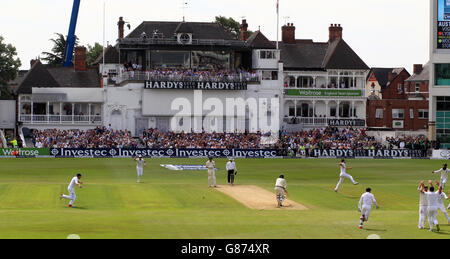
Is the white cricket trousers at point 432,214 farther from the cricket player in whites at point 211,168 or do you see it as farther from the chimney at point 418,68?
the chimney at point 418,68

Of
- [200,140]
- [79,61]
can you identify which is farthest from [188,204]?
[79,61]

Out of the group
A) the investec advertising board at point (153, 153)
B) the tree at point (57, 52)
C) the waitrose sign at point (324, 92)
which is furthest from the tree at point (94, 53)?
the investec advertising board at point (153, 153)

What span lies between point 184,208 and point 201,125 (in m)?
47.7

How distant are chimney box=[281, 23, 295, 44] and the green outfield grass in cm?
3632

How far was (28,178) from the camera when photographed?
1809 inches

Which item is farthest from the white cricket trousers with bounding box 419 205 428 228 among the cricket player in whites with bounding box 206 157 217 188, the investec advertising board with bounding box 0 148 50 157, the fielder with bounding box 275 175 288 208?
the investec advertising board with bounding box 0 148 50 157

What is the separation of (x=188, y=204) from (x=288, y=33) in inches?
2436

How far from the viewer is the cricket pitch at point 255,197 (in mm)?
32688

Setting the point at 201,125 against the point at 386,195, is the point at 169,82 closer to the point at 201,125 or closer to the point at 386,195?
the point at 201,125

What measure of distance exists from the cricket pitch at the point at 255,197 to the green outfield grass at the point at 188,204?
2.04 ft

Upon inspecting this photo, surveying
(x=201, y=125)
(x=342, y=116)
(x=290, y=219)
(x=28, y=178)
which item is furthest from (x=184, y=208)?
(x=342, y=116)

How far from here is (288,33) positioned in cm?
9294

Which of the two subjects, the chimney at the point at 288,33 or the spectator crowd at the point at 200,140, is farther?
the chimney at the point at 288,33

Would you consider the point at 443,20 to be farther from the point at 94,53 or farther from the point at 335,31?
the point at 94,53
